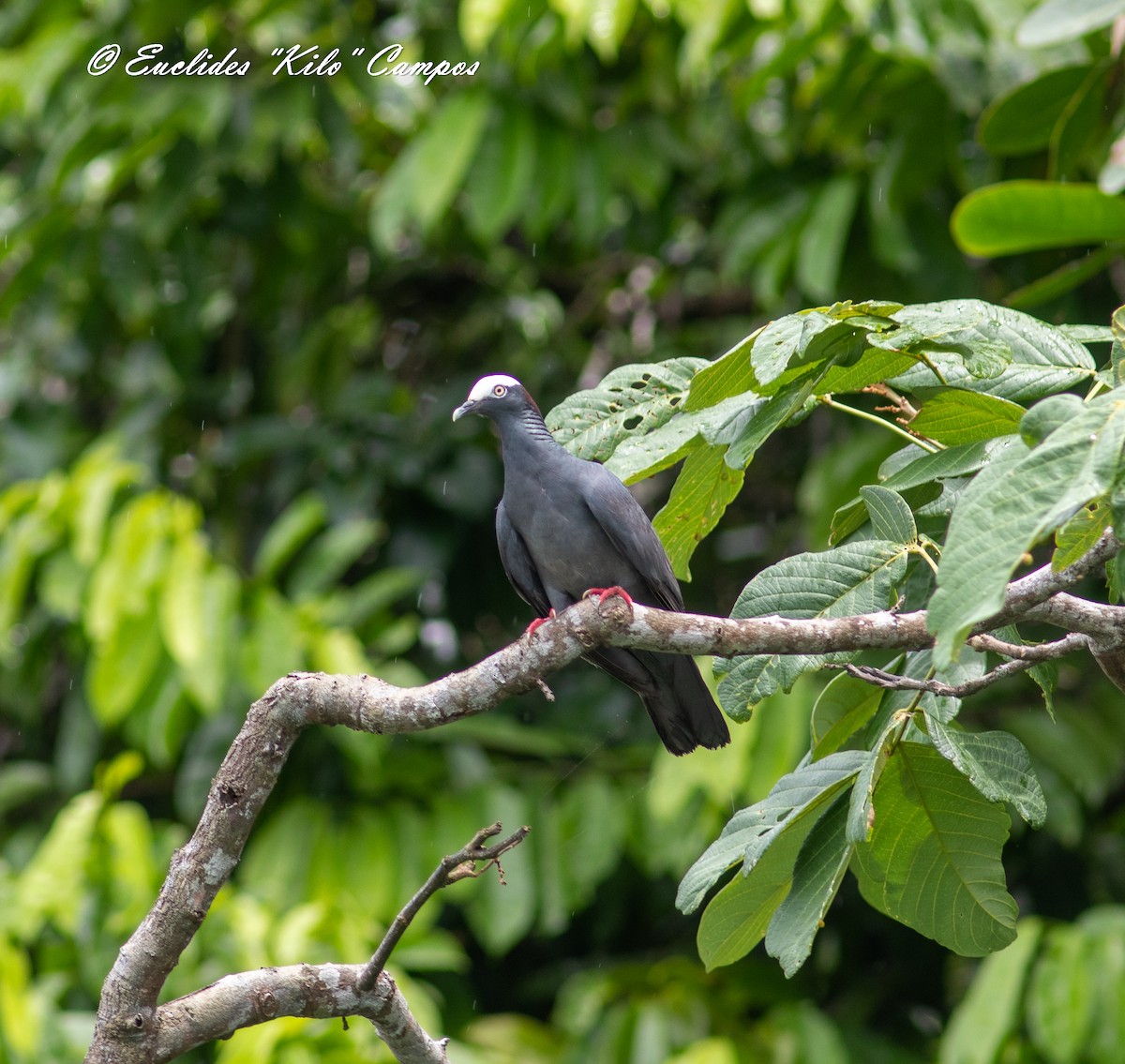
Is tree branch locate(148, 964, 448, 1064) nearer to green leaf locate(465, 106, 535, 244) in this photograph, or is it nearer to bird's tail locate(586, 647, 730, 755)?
bird's tail locate(586, 647, 730, 755)

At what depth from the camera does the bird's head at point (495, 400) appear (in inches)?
112

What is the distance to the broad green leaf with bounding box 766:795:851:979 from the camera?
5.63 ft

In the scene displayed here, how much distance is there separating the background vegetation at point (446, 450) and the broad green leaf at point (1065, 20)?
0.07 feet

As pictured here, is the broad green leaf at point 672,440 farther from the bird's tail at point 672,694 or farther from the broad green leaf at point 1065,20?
the broad green leaf at point 1065,20

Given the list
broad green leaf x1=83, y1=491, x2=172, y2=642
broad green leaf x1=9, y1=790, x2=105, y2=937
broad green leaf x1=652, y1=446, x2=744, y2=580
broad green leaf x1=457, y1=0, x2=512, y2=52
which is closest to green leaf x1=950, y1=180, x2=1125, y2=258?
broad green leaf x1=652, y1=446, x2=744, y2=580

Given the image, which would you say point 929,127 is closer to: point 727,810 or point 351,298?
point 727,810

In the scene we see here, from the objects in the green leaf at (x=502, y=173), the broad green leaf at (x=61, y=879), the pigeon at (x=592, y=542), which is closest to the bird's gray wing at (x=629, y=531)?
the pigeon at (x=592, y=542)

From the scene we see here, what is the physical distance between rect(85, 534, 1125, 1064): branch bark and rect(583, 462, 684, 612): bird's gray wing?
2.74 ft

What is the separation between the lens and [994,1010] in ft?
11.5

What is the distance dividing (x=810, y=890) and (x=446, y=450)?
3.38 m

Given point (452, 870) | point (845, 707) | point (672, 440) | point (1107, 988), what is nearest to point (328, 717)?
point (452, 870)

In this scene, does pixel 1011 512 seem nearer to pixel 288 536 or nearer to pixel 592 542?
pixel 592 542

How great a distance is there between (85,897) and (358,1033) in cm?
90

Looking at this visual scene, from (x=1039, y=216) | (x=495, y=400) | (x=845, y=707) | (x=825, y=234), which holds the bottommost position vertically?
(x=825, y=234)
